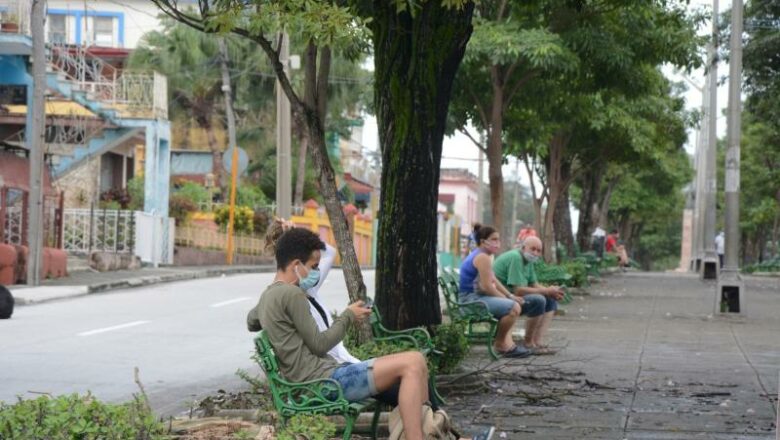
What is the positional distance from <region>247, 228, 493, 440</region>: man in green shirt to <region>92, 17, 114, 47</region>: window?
175 feet

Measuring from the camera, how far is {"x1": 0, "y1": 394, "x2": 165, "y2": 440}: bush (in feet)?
20.1

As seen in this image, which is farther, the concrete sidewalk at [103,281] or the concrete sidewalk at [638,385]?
the concrete sidewalk at [103,281]

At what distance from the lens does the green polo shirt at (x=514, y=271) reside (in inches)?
595

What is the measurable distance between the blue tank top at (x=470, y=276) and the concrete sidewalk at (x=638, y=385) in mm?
807

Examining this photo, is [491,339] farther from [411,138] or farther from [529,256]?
[411,138]

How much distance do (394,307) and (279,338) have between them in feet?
13.1

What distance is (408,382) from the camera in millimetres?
7230

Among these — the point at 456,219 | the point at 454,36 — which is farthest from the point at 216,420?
the point at 456,219

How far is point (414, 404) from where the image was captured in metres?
7.19

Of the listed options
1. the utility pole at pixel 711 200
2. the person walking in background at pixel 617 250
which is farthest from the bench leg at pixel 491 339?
the person walking in background at pixel 617 250

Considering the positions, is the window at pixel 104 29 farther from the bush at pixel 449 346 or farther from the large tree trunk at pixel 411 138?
the bush at pixel 449 346

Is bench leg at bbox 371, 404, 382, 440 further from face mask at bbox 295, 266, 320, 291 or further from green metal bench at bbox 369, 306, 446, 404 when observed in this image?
green metal bench at bbox 369, 306, 446, 404

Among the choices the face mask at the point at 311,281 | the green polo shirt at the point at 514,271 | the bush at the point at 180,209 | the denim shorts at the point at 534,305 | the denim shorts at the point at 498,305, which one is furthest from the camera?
the bush at the point at 180,209

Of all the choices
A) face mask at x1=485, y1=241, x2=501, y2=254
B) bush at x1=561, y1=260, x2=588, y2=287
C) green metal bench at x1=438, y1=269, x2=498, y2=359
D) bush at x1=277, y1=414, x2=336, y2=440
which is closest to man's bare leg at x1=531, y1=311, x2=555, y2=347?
green metal bench at x1=438, y1=269, x2=498, y2=359
